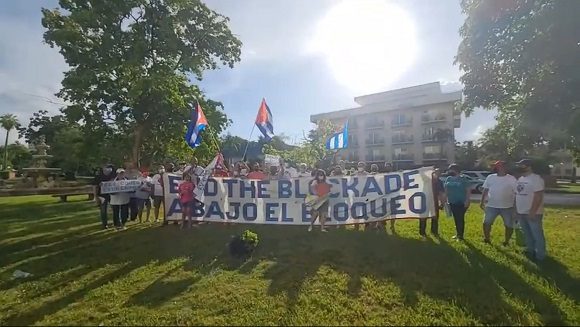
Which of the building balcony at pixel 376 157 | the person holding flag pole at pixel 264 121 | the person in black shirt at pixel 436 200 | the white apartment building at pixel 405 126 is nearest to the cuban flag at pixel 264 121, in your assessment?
the person holding flag pole at pixel 264 121

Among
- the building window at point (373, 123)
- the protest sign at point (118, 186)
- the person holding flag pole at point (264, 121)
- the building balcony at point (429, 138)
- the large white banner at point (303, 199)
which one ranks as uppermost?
the building window at point (373, 123)

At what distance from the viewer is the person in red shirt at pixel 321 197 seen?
987cm

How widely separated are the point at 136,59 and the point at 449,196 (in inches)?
697

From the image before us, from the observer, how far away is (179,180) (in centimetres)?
1159

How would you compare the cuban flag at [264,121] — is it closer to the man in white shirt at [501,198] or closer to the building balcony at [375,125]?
the man in white shirt at [501,198]

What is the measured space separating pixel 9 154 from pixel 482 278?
9492 centimetres

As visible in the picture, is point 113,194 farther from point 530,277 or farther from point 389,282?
point 530,277

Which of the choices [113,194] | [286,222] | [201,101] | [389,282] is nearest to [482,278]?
[389,282]

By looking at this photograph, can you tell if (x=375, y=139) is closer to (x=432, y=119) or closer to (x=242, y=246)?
(x=432, y=119)

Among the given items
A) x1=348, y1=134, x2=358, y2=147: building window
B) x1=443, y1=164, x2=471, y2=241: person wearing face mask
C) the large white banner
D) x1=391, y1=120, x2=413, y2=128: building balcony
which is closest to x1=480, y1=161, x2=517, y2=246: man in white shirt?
x1=443, y1=164, x2=471, y2=241: person wearing face mask

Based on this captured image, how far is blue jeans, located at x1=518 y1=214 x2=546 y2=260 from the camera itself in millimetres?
7285

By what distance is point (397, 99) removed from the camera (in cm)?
6938

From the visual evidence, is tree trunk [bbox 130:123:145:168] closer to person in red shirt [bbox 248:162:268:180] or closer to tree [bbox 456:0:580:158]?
person in red shirt [bbox 248:162:268:180]

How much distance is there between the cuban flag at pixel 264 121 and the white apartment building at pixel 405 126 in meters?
47.1
